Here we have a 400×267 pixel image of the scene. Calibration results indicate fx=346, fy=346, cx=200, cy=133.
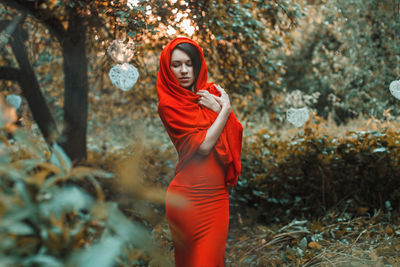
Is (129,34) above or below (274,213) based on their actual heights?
above

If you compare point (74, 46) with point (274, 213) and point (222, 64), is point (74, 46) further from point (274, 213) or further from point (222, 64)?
point (274, 213)

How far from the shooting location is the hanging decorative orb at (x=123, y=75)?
3.05 metres

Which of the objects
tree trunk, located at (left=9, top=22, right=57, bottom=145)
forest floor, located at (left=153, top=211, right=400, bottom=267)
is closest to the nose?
forest floor, located at (left=153, top=211, right=400, bottom=267)

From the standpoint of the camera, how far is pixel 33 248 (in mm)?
552

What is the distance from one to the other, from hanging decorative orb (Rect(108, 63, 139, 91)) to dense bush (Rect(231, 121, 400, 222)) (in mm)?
1891

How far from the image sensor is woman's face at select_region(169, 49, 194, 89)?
2.14 metres

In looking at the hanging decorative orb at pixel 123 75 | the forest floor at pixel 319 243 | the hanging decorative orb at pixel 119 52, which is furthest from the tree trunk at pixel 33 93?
the forest floor at pixel 319 243

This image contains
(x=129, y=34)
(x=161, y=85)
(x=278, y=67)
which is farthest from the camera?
(x=278, y=67)

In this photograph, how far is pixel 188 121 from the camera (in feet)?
6.70

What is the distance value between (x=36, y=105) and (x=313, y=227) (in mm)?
3152

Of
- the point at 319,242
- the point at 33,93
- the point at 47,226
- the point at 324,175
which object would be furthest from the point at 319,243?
the point at 33,93

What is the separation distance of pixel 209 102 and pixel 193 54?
13.0 inches

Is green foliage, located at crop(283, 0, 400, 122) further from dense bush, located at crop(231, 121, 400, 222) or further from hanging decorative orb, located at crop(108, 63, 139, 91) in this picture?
hanging decorative orb, located at crop(108, 63, 139, 91)


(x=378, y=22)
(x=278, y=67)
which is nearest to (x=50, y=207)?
(x=278, y=67)
